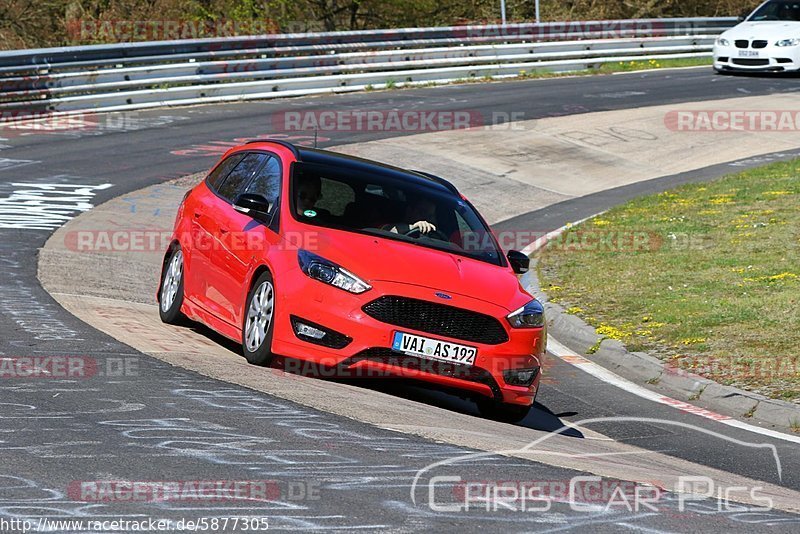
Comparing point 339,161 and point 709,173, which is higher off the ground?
point 339,161

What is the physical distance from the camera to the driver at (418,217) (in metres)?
9.91

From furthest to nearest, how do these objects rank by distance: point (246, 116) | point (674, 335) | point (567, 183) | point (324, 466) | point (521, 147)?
point (246, 116)
point (521, 147)
point (567, 183)
point (674, 335)
point (324, 466)

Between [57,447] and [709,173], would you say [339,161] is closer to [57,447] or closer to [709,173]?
[57,447]

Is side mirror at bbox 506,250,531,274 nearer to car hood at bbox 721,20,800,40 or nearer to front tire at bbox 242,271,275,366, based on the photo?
front tire at bbox 242,271,275,366

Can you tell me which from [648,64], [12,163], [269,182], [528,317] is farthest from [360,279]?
[648,64]

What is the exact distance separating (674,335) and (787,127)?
16.0m

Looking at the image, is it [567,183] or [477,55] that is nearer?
[567,183]

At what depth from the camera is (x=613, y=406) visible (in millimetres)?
9812

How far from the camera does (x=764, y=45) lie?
31328mm

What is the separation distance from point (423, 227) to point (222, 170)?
7.19 feet

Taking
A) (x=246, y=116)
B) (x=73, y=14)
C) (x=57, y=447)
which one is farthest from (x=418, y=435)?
(x=73, y=14)

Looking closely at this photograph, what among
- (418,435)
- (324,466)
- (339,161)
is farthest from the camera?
(339,161)

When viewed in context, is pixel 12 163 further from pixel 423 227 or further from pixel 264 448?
pixel 264 448
